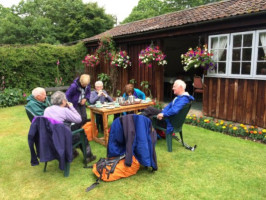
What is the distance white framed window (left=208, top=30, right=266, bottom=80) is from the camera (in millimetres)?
5230

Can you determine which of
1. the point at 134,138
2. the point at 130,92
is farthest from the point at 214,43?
the point at 134,138

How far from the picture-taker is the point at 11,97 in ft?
30.2

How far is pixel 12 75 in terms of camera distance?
9.68 metres

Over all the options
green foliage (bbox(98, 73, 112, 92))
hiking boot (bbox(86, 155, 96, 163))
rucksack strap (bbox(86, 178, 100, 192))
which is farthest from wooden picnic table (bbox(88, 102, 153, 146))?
green foliage (bbox(98, 73, 112, 92))

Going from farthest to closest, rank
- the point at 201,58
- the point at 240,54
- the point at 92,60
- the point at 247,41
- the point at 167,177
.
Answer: the point at 92,60, the point at 201,58, the point at 240,54, the point at 247,41, the point at 167,177

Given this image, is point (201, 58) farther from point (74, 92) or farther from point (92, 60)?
point (92, 60)

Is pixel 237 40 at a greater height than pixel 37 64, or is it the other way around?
pixel 237 40

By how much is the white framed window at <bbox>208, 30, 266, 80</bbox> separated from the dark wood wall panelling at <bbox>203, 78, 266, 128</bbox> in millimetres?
202

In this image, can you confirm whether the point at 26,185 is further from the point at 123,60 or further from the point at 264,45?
the point at 123,60

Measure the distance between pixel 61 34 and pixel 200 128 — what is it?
88.8 feet

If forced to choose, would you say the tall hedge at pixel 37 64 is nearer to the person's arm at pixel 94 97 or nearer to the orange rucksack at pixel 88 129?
the person's arm at pixel 94 97

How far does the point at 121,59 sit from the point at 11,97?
4.97 metres

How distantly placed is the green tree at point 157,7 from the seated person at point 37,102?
33612mm

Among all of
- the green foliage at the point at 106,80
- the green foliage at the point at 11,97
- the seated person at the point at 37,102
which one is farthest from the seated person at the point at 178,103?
the green foliage at the point at 11,97
